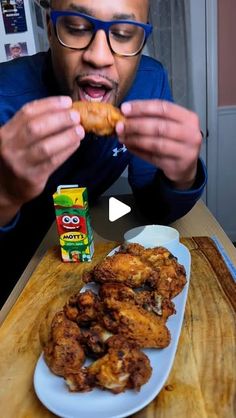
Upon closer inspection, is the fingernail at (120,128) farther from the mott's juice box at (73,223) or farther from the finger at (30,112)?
the mott's juice box at (73,223)

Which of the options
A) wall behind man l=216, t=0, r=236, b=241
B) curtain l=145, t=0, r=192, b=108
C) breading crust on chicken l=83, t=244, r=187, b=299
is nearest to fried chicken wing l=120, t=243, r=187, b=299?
breading crust on chicken l=83, t=244, r=187, b=299

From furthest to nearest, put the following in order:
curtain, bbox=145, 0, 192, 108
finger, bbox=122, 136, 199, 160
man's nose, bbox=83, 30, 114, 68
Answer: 1. curtain, bbox=145, 0, 192, 108
2. man's nose, bbox=83, 30, 114, 68
3. finger, bbox=122, 136, 199, 160

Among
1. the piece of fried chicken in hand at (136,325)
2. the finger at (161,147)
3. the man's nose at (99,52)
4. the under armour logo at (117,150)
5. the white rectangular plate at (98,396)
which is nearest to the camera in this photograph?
the white rectangular plate at (98,396)

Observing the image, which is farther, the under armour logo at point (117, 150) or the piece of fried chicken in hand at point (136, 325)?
the under armour logo at point (117, 150)

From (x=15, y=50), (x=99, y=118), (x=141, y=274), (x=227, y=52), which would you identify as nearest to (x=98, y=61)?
(x=99, y=118)

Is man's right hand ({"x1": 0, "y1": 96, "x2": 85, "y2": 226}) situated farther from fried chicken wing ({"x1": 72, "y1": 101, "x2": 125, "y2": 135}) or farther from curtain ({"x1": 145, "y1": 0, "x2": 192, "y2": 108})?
curtain ({"x1": 145, "y1": 0, "x2": 192, "y2": 108})

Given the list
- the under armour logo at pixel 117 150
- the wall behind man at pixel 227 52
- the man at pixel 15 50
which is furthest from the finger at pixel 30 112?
the wall behind man at pixel 227 52
